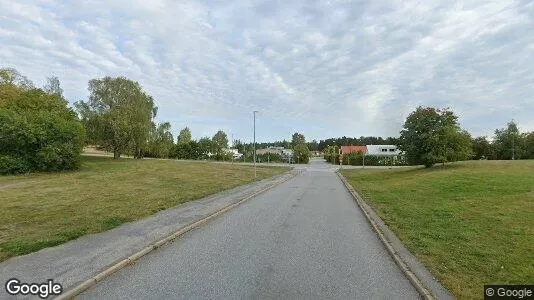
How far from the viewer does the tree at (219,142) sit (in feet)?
317

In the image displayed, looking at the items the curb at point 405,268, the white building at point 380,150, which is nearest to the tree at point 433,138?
the curb at point 405,268

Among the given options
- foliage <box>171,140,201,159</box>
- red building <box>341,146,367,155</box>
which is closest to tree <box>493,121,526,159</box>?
red building <box>341,146,367,155</box>

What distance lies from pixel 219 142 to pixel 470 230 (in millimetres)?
90553

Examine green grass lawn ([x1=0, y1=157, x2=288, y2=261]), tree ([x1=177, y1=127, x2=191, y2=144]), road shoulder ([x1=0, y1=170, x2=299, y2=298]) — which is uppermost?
tree ([x1=177, y1=127, x2=191, y2=144])

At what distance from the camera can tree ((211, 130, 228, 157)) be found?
96500 mm

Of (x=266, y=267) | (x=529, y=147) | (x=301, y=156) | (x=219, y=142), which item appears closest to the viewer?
(x=266, y=267)

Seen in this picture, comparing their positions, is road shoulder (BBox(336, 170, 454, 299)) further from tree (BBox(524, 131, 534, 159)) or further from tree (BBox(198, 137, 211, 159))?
tree (BBox(198, 137, 211, 159))

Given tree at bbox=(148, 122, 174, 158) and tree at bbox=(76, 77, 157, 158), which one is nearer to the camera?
tree at bbox=(76, 77, 157, 158)

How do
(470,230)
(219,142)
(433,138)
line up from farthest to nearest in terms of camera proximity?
1. (219,142)
2. (433,138)
3. (470,230)

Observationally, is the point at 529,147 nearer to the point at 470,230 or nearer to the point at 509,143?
the point at 509,143

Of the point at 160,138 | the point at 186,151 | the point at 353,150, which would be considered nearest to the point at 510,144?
the point at 353,150

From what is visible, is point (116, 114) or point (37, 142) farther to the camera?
point (116, 114)

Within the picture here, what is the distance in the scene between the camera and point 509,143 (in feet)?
222

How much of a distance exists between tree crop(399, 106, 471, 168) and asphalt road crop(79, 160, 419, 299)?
2802 centimetres
